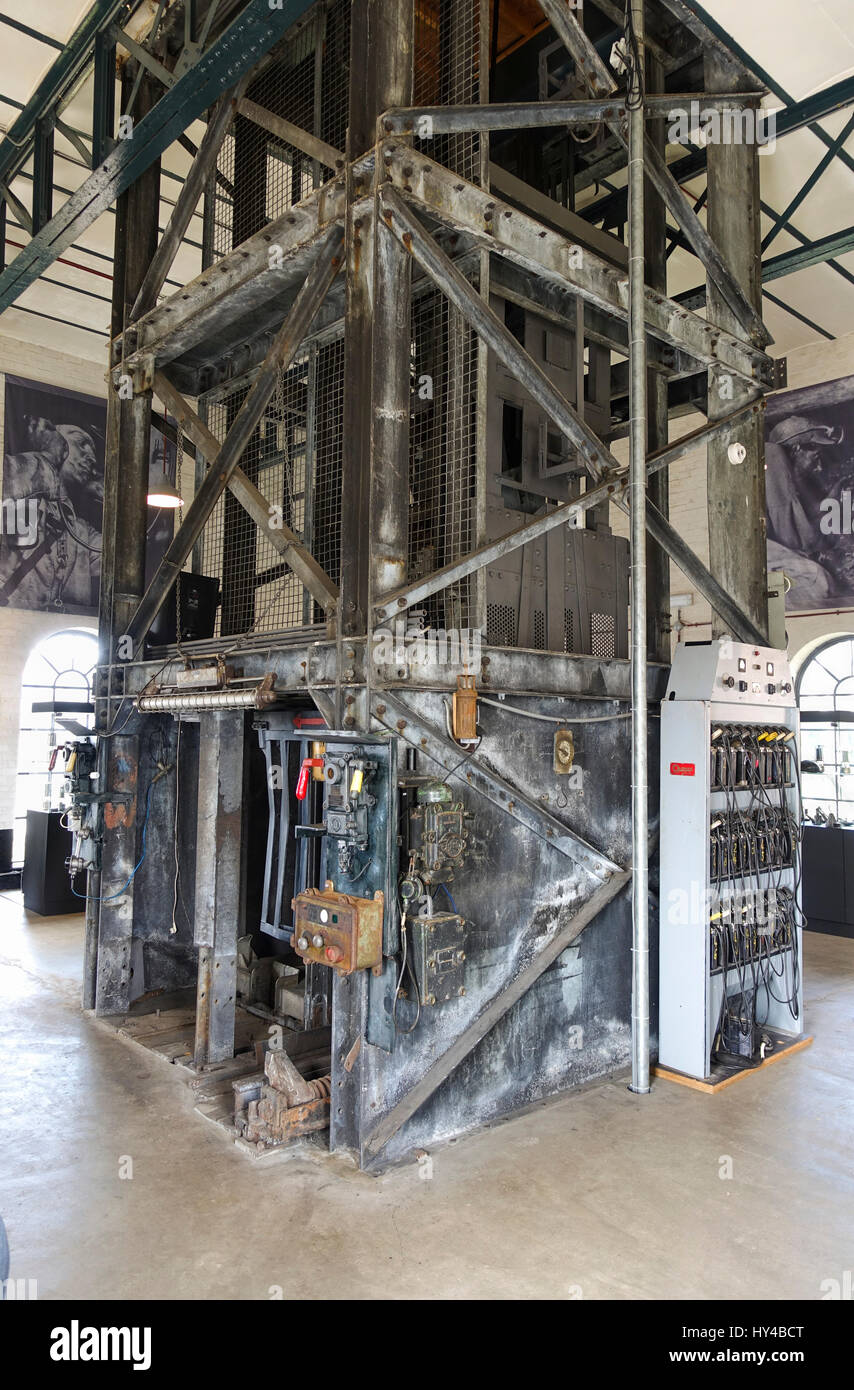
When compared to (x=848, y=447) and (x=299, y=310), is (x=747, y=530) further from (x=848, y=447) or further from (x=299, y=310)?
(x=848, y=447)

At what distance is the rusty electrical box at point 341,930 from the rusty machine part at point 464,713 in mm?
993

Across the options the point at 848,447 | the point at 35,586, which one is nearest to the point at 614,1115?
the point at 848,447

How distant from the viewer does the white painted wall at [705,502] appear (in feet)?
41.7

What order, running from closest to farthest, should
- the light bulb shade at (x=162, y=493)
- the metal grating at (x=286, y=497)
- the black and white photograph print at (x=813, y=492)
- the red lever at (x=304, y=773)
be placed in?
1. the red lever at (x=304, y=773)
2. the metal grating at (x=286, y=497)
3. the light bulb shade at (x=162, y=493)
4. the black and white photograph print at (x=813, y=492)

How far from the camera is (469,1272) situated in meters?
3.63

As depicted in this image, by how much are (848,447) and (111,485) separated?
10.4m

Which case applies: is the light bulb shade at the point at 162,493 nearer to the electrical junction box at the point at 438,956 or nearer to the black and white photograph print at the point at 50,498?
the electrical junction box at the point at 438,956

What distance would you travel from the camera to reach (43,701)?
43.6 feet

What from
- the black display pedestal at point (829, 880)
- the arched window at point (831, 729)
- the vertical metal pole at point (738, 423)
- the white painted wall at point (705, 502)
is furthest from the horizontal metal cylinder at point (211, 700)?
the arched window at point (831, 729)

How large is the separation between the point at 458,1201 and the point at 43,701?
442 inches

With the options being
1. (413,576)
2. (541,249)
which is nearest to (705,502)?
(541,249)

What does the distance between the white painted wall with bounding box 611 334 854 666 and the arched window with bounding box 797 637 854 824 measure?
35 cm

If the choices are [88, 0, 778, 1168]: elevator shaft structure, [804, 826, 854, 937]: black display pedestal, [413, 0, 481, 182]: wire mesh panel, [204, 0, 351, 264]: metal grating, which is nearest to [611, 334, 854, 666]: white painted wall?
[804, 826, 854, 937]: black display pedestal

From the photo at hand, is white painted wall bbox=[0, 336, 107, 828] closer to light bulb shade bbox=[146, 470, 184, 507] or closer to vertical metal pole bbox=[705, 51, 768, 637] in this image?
light bulb shade bbox=[146, 470, 184, 507]
